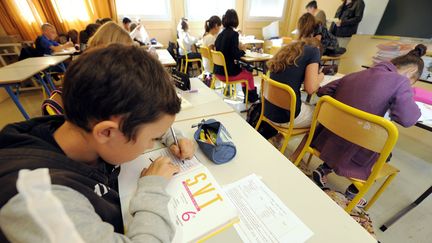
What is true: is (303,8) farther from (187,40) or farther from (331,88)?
(331,88)

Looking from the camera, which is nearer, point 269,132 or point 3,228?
point 3,228

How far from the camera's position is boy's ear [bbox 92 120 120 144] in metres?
0.41

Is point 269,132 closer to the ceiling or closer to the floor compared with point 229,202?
closer to the floor

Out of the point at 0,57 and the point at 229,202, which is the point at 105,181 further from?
the point at 0,57

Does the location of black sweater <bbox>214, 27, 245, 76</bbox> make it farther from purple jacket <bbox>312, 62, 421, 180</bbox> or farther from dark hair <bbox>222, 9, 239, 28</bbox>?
purple jacket <bbox>312, 62, 421, 180</bbox>

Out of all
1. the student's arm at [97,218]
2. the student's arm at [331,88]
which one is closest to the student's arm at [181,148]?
the student's arm at [97,218]

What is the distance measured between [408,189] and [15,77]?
3567 millimetres

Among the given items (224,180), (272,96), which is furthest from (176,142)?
(272,96)

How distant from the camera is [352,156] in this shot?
1058 mm

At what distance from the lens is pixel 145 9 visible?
4.69 metres

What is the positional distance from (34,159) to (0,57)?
15.0ft

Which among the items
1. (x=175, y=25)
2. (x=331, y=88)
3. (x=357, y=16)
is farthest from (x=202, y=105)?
(x=175, y=25)

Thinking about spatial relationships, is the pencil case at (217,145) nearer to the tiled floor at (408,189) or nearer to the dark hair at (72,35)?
the tiled floor at (408,189)

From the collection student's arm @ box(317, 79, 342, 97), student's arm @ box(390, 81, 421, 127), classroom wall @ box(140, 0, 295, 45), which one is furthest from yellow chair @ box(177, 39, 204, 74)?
student's arm @ box(390, 81, 421, 127)
